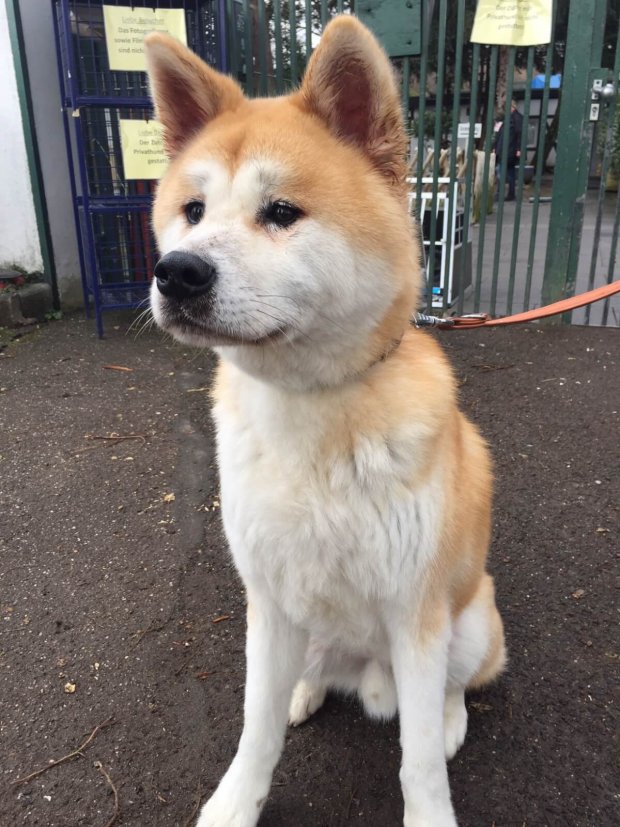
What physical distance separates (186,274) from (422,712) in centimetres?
124

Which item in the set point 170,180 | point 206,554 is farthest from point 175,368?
point 170,180

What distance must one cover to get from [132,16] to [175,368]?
2.74 m

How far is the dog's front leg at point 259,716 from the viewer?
5.99 feet

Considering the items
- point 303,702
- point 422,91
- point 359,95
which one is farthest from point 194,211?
point 422,91

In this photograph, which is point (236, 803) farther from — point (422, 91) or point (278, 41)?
point (278, 41)

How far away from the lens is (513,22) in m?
5.26

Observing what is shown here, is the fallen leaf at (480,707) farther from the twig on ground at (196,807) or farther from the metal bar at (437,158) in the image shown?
the metal bar at (437,158)

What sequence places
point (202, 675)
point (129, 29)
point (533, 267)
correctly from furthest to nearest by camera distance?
point (533, 267), point (129, 29), point (202, 675)

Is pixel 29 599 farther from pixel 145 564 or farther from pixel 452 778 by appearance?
pixel 452 778

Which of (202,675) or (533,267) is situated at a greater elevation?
(533,267)

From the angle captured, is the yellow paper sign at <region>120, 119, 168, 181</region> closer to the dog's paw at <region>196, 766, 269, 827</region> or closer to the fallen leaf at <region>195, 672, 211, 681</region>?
the fallen leaf at <region>195, 672, 211, 681</region>

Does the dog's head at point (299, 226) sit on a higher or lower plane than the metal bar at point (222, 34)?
lower

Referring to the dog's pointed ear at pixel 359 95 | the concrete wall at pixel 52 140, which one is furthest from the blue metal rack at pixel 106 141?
the dog's pointed ear at pixel 359 95

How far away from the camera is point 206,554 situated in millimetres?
3049
